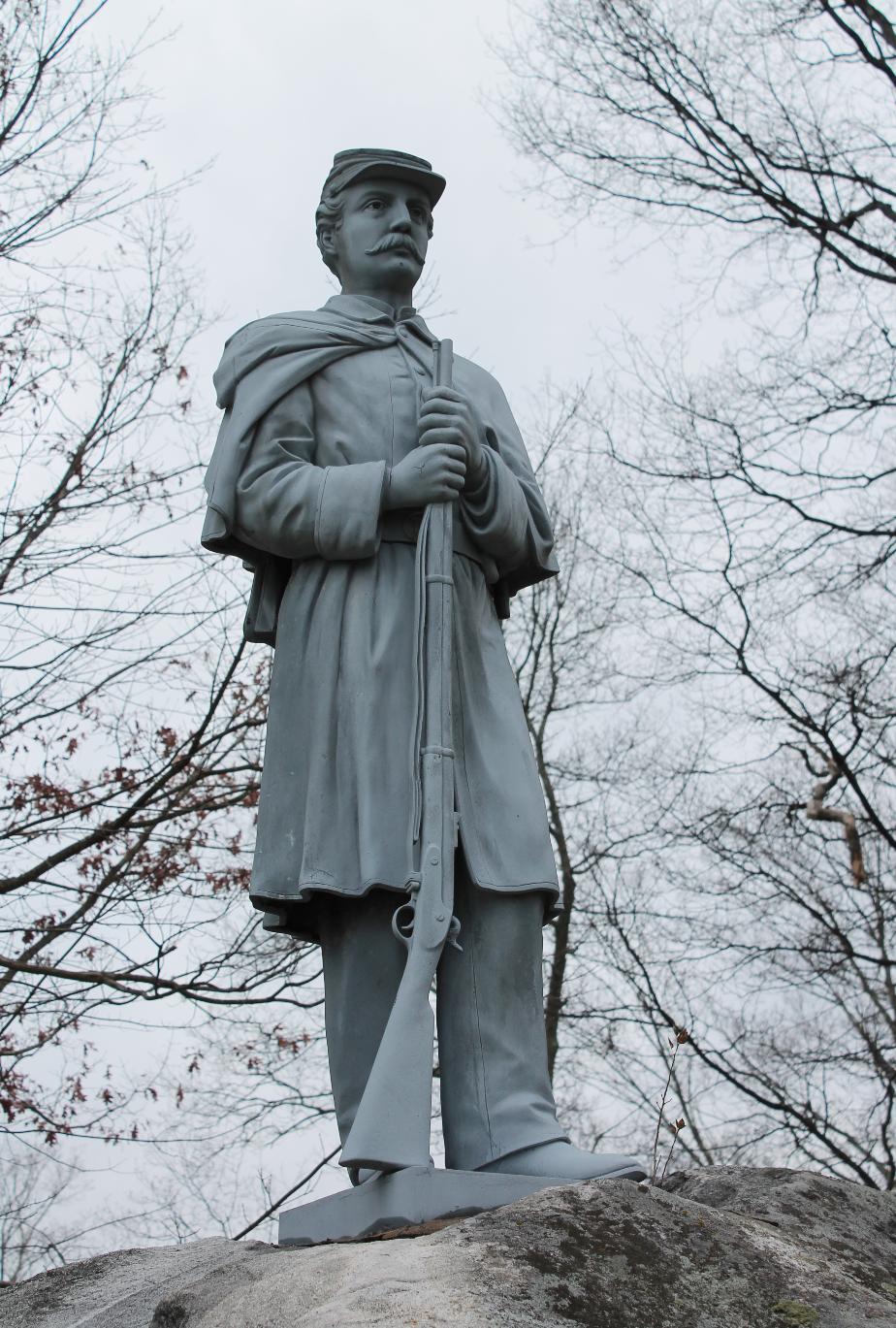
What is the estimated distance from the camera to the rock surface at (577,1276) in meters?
2.88

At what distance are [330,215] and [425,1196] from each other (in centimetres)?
292

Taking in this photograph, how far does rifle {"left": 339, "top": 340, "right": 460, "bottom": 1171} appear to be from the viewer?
355cm

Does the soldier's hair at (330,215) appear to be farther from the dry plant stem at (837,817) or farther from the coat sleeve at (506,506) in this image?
the dry plant stem at (837,817)

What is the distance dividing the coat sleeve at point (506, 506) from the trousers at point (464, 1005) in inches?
38.8

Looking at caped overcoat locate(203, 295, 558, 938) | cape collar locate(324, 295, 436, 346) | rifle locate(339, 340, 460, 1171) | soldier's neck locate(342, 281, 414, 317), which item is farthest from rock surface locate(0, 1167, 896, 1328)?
soldier's neck locate(342, 281, 414, 317)

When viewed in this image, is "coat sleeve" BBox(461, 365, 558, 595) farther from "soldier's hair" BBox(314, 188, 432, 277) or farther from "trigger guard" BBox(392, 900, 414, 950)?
"trigger guard" BBox(392, 900, 414, 950)

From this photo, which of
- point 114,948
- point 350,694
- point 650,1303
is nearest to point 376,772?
point 350,694

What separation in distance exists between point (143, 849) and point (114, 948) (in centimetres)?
75

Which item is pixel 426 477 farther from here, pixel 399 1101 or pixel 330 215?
pixel 399 1101

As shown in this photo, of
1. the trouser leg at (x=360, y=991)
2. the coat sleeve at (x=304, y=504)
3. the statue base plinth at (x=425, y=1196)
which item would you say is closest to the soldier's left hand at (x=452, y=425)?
the coat sleeve at (x=304, y=504)

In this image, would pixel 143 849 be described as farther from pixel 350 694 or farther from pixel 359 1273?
pixel 359 1273

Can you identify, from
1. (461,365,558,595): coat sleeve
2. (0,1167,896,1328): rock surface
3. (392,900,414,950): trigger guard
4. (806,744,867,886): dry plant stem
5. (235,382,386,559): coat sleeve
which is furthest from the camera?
(806,744,867,886): dry plant stem

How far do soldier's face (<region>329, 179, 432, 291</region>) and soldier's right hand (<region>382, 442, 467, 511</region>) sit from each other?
0.77 m

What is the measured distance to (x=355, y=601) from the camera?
14.4 ft
